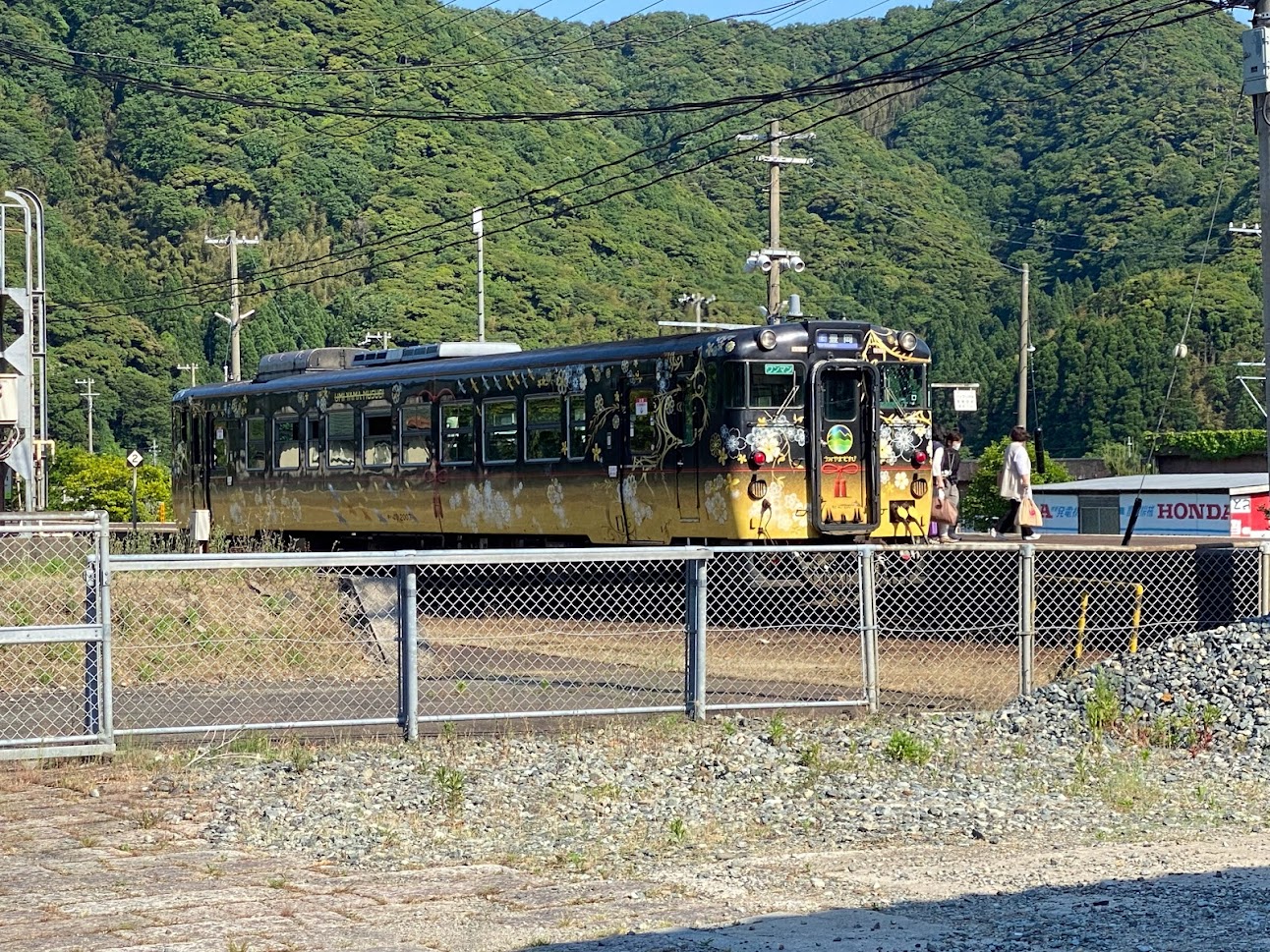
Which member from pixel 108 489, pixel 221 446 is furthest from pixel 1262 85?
pixel 108 489

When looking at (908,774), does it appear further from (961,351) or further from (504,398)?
(961,351)

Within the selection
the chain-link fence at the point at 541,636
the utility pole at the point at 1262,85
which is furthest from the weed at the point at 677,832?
the utility pole at the point at 1262,85

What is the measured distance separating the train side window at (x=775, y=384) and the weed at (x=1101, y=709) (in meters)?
7.07

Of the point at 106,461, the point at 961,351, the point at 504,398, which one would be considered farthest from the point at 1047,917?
the point at 961,351

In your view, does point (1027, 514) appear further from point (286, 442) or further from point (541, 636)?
point (286, 442)

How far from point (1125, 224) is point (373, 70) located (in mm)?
39434

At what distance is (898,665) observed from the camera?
14875 millimetres

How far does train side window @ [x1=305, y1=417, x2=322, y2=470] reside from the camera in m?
25.3

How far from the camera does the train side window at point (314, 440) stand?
25.3 meters

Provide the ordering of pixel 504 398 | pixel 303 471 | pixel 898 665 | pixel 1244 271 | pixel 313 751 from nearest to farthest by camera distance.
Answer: pixel 313 751 < pixel 898 665 < pixel 504 398 < pixel 303 471 < pixel 1244 271

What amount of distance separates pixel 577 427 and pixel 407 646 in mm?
9847

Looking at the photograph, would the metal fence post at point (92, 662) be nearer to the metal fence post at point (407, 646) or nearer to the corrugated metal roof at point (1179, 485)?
the metal fence post at point (407, 646)

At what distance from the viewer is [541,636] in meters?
12.9

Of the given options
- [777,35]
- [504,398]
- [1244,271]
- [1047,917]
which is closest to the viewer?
[1047,917]
